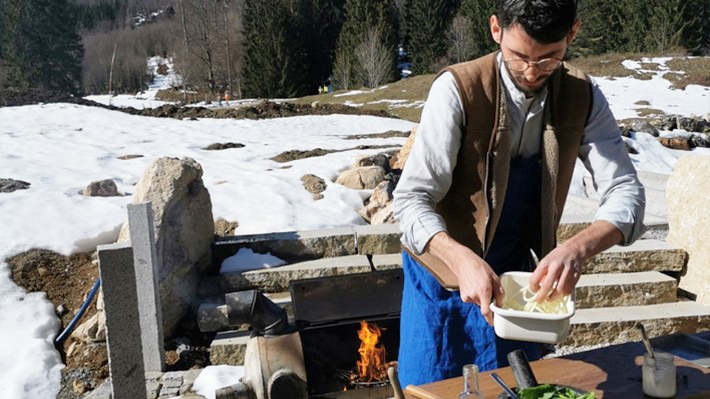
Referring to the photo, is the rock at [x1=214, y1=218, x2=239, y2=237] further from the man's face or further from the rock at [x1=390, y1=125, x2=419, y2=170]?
the man's face

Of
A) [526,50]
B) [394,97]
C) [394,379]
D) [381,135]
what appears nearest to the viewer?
[394,379]

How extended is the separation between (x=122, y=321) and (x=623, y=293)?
373 cm

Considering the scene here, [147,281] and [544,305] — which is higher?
[544,305]

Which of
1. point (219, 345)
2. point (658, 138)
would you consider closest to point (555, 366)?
point (219, 345)

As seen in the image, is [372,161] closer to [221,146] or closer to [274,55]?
[221,146]

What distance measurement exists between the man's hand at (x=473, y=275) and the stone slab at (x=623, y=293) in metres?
3.72

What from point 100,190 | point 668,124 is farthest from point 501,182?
point 668,124

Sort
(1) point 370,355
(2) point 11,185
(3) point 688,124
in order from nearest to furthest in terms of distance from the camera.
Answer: (1) point 370,355
(2) point 11,185
(3) point 688,124

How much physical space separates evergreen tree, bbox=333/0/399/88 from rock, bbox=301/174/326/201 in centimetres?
3103

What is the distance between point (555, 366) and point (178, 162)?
408cm

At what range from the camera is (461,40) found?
1678 inches

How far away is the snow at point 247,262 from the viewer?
5746mm

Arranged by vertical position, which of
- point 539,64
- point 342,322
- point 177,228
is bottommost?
point 342,322

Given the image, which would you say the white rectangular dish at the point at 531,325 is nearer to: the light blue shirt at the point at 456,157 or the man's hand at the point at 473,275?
the man's hand at the point at 473,275
